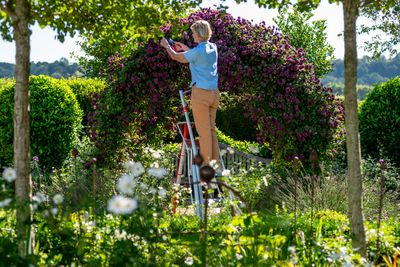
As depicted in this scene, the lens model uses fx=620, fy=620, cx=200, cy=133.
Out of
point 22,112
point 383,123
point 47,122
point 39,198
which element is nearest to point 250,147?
point 383,123

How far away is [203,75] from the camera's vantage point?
20.8 ft

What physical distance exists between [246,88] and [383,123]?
2.89 meters

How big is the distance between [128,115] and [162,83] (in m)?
0.59

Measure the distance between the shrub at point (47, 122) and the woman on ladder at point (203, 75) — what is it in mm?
4392

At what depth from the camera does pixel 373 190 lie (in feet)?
25.4

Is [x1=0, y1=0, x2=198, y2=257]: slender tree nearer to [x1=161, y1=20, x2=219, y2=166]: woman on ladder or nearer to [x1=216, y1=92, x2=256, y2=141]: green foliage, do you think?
[x1=161, y1=20, x2=219, y2=166]: woman on ladder

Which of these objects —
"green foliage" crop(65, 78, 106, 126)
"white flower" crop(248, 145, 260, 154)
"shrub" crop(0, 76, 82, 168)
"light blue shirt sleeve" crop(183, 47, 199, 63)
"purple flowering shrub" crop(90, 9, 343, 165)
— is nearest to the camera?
"light blue shirt sleeve" crop(183, 47, 199, 63)

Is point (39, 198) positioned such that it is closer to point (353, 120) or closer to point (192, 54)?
point (353, 120)

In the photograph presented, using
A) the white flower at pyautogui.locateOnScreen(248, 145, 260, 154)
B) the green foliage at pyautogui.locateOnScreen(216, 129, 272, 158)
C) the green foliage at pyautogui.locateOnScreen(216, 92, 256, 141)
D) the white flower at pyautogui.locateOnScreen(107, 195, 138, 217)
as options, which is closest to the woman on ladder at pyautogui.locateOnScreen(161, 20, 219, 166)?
the white flower at pyautogui.locateOnScreen(248, 145, 260, 154)

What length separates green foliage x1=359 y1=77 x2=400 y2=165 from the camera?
9570 mm

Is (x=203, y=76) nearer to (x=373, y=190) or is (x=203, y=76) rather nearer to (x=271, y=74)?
(x=271, y=74)

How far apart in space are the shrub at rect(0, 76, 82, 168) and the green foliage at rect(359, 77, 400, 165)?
4.81 meters

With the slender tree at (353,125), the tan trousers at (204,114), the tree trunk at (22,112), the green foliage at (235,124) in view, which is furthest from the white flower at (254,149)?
the tree trunk at (22,112)

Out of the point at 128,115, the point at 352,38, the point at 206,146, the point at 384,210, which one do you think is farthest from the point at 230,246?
the point at 128,115
